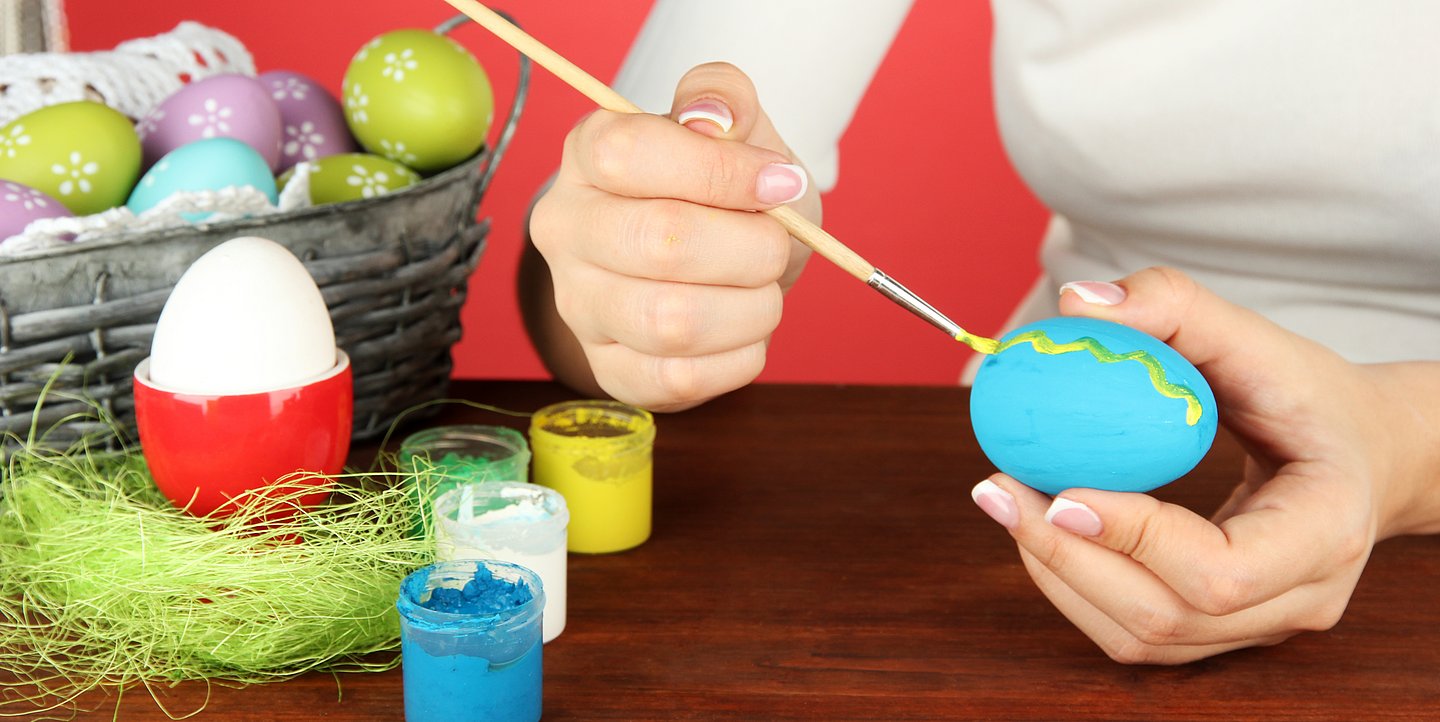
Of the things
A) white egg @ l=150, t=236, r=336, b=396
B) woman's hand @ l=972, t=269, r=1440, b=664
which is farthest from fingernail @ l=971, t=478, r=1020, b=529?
white egg @ l=150, t=236, r=336, b=396

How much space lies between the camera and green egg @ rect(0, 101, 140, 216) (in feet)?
3.45

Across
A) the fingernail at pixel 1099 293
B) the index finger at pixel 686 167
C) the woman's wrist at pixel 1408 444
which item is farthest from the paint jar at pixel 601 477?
the woman's wrist at pixel 1408 444

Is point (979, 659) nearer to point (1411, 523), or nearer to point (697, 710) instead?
point (697, 710)

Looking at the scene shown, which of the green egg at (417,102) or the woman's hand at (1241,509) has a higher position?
the green egg at (417,102)

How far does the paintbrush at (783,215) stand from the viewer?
0.84m

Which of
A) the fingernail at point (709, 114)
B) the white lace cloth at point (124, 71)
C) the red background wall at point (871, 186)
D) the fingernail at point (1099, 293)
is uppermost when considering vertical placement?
the fingernail at point (709, 114)

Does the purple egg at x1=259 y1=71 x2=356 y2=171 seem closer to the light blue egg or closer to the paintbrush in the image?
the light blue egg

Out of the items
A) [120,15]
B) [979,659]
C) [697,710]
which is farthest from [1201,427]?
[120,15]

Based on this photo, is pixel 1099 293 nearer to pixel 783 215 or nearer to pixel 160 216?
pixel 783 215

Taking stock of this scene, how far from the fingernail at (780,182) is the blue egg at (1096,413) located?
189mm

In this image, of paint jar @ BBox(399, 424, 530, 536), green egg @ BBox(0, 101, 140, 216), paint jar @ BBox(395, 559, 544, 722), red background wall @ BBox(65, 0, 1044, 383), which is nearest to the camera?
paint jar @ BBox(395, 559, 544, 722)

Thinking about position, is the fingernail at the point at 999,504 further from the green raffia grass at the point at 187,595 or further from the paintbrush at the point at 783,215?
the green raffia grass at the point at 187,595

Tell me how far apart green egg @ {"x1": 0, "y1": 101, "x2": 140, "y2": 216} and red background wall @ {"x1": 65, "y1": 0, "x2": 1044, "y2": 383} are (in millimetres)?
1599

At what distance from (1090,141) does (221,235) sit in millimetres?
865
